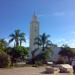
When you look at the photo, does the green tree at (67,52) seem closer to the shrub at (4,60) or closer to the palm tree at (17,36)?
the palm tree at (17,36)

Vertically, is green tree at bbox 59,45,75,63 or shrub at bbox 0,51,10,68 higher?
green tree at bbox 59,45,75,63

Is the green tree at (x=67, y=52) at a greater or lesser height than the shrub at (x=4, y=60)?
greater

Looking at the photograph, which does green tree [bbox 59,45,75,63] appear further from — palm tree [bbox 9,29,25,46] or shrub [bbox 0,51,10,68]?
shrub [bbox 0,51,10,68]

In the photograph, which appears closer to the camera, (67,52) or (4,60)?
(4,60)

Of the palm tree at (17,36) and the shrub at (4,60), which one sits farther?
the palm tree at (17,36)

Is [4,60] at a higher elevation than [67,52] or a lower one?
lower

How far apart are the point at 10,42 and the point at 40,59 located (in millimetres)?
9430

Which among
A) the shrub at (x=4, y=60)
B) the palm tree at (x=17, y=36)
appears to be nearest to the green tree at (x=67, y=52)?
the palm tree at (x=17, y=36)

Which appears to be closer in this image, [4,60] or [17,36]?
[4,60]

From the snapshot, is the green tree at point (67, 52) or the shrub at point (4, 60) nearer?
the shrub at point (4, 60)

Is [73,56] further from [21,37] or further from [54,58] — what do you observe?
[21,37]

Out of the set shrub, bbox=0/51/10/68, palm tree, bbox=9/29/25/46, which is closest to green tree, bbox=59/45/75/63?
palm tree, bbox=9/29/25/46

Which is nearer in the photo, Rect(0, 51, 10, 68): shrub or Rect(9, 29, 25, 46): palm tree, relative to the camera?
Rect(0, 51, 10, 68): shrub

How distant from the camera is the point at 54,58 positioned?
80750 millimetres
